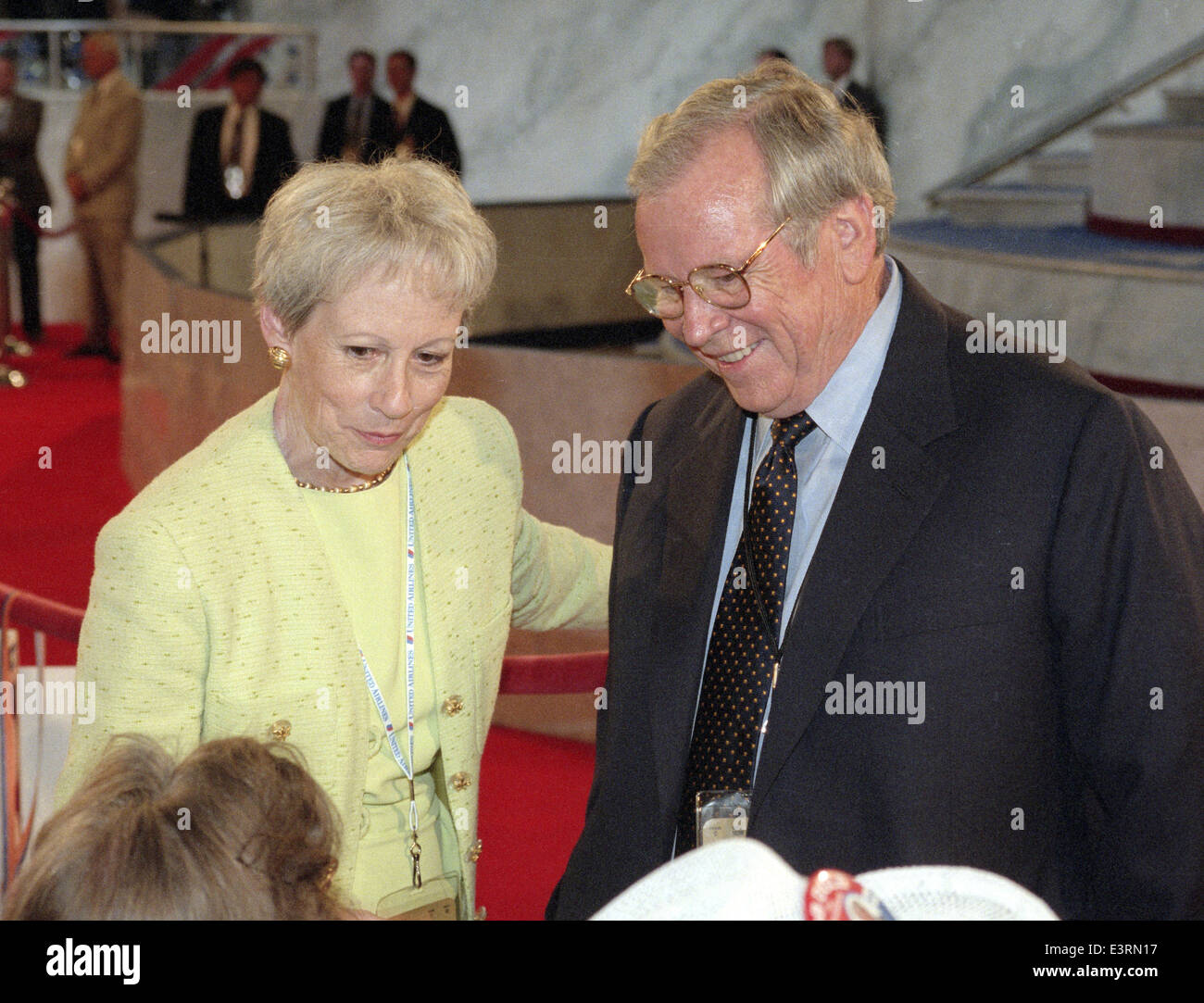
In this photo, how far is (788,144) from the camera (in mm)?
1815

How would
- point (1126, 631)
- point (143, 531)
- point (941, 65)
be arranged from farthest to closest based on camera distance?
point (941, 65), point (143, 531), point (1126, 631)

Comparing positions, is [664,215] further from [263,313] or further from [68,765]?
[68,765]

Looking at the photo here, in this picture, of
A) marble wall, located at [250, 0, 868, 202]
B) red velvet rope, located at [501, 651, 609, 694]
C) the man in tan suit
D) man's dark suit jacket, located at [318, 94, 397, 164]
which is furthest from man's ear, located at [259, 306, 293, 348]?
marble wall, located at [250, 0, 868, 202]

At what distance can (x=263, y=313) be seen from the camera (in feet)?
6.30

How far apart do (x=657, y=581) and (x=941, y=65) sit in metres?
9.39

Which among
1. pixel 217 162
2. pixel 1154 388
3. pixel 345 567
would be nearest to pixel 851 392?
pixel 345 567

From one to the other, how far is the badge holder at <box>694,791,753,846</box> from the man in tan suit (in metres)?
9.33

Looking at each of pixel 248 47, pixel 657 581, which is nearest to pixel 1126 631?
pixel 657 581

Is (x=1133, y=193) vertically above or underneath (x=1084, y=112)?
underneath

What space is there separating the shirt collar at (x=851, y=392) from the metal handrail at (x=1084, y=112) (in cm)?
719

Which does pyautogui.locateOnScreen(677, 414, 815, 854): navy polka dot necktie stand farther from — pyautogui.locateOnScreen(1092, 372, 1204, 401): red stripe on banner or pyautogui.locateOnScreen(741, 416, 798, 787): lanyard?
pyautogui.locateOnScreen(1092, 372, 1204, 401): red stripe on banner

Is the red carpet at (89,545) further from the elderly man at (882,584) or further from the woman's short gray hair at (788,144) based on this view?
the woman's short gray hair at (788,144)

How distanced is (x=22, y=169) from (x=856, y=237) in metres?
10.2

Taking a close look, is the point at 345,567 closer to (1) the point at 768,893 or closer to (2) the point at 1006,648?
(2) the point at 1006,648
